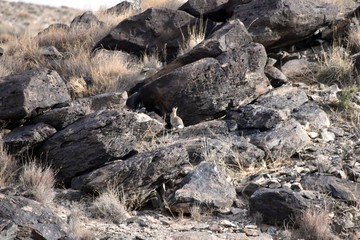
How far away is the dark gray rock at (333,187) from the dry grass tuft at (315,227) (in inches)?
26.5

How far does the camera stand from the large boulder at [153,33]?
13.4 m

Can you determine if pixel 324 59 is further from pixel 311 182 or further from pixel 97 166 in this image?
pixel 97 166

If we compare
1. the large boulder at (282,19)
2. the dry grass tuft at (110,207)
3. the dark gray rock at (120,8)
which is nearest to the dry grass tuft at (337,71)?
the large boulder at (282,19)

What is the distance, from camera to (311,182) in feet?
26.0

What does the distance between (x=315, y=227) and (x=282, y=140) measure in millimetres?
2417

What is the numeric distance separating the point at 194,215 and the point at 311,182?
1.59m

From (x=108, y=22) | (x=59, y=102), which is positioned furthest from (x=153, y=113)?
(x=108, y=22)

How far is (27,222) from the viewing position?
251 inches

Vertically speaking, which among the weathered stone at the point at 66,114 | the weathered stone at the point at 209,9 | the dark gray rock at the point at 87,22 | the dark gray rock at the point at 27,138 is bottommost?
the dark gray rock at the point at 87,22

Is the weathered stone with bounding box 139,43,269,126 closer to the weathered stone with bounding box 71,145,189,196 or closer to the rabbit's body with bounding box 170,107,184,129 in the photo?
the rabbit's body with bounding box 170,107,184,129

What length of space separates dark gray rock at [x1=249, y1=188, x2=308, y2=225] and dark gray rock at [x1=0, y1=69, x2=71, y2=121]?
3777mm

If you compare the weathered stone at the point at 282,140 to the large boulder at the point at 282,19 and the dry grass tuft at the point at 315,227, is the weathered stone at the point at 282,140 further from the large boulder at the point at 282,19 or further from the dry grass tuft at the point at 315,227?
the large boulder at the point at 282,19

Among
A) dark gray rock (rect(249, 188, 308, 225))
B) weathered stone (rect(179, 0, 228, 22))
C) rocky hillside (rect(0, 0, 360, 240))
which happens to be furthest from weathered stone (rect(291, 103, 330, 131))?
weathered stone (rect(179, 0, 228, 22))

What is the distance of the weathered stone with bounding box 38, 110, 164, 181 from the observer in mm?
8523
